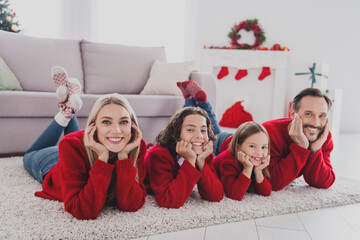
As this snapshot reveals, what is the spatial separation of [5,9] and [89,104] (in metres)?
1.82

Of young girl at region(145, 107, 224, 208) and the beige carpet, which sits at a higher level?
young girl at region(145, 107, 224, 208)

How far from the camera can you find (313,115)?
1478mm

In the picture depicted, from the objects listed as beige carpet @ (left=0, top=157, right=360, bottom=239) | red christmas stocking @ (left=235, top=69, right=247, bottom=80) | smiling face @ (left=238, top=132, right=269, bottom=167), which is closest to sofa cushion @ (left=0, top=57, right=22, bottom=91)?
beige carpet @ (left=0, top=157, right=360, bottom=239)

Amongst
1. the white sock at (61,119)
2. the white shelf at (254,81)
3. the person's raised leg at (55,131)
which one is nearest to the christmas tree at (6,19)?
the person's raised leg at (55,131)

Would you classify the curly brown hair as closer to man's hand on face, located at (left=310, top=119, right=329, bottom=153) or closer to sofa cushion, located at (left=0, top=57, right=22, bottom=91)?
man's hand on face, located at (left=310, top=119, right=329, bottom=153)

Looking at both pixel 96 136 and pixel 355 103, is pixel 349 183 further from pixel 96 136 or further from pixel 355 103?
pixel 355 103

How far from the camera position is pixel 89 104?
2297 mm

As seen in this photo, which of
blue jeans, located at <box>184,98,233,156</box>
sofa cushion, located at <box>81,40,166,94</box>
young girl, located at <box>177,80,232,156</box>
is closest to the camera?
blue jeans, located at <box>184,98,233,156</box>

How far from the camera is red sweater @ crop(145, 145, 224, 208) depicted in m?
1.29

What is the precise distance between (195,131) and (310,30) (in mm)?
3954

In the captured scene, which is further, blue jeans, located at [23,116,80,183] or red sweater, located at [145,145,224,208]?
blue jeans, located at [23,116,80,183]

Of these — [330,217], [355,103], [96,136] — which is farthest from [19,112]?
[355,103]

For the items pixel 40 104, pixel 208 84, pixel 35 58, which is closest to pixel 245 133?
pixel 208 84

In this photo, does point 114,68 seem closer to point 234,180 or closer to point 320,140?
point 234,180
